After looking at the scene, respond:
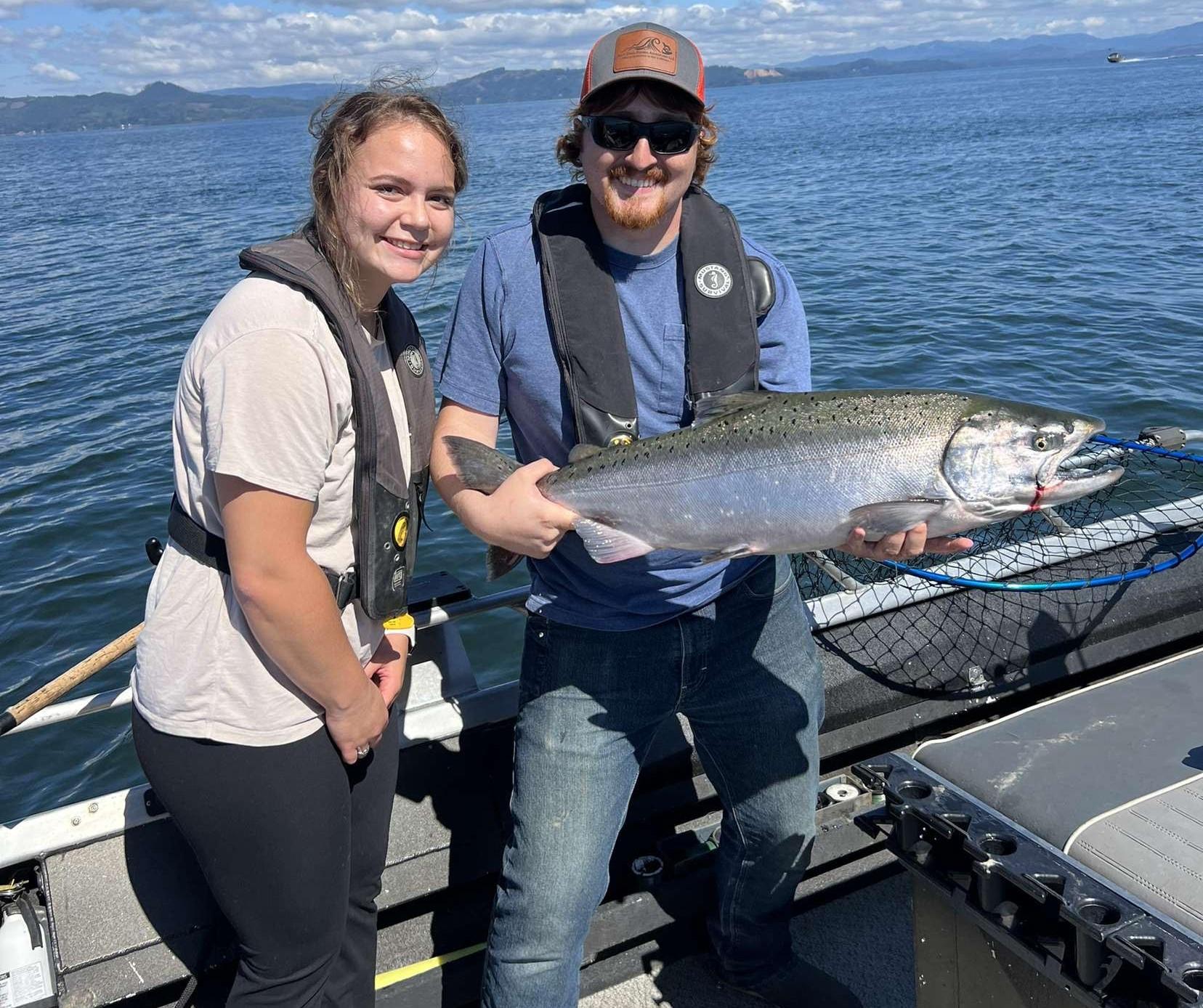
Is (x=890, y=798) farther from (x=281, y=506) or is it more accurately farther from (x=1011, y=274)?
(x=1011, y=274)

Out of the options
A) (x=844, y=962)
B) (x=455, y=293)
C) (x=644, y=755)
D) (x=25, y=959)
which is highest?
(x=644, y=755)

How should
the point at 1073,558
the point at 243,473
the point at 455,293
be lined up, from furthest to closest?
the point at 455,293 → the point at 1073,558 → the point at 243,473

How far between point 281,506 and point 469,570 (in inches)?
322

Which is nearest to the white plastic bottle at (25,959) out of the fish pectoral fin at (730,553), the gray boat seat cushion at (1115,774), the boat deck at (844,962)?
the boat deck at (844,962)

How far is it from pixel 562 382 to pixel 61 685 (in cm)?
221

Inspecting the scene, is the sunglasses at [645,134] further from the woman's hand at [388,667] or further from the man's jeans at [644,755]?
the woman's hand at [388,667]

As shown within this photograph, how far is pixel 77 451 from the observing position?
13.9m

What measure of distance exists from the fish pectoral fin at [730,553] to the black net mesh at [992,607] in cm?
163

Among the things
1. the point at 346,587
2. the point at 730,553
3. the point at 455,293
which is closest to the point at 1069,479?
the point at 730,553

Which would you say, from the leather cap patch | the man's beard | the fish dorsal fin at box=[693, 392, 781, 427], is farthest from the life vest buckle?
the leather cap patch

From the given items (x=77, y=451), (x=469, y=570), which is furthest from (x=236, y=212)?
(x=469, y=570)

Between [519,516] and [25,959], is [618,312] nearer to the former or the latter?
[519,516]

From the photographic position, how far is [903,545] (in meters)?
3.04

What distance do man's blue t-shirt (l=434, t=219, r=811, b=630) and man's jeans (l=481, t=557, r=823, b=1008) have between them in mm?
87
